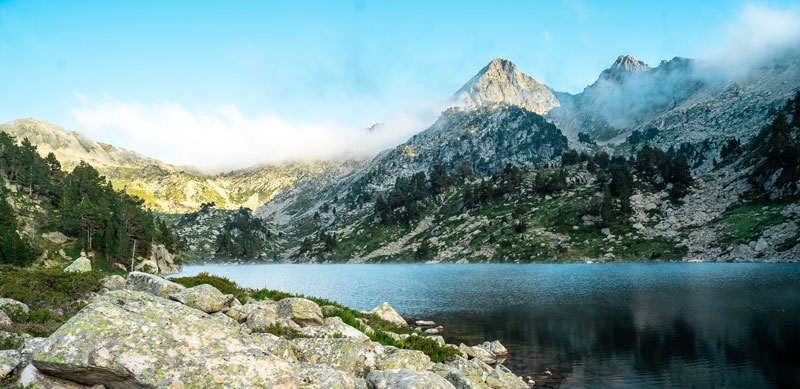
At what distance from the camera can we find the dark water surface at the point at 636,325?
93.5 feet

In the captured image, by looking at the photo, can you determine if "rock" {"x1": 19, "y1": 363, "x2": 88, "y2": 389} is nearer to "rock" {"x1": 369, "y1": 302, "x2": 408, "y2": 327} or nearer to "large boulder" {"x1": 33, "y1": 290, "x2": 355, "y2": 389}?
"large boulder" {"x1": 33, "y1": 290, "x2": 355, "y2": 389}

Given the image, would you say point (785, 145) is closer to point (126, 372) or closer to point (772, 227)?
point (772, 227)

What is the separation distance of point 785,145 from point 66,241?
226600 mm

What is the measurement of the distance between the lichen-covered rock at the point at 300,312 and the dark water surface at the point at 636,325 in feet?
55.6

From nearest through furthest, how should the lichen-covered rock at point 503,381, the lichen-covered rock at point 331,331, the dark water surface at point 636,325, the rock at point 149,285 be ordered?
the lichen-covered rock at point 331,331, the rock at point 149,285, the lichen-covered rock at point 503,381, the dark water surface at point 636,325

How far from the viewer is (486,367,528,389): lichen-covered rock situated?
26.3 metres

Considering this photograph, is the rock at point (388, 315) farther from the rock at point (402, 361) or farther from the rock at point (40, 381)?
the rock at point (40, 381)

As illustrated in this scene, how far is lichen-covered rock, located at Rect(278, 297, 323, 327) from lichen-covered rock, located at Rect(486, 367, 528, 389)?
39.6 feet

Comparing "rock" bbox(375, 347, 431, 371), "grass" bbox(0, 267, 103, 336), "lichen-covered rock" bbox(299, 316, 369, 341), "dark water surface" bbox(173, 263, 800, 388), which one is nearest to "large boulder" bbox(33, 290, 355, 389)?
"rock" bbox(375, 347, 431, 371)

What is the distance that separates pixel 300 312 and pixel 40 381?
16750 millimetres

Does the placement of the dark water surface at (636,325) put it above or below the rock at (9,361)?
below

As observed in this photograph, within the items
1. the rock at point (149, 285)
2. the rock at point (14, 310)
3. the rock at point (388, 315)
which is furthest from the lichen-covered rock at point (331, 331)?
the rock at point (388, 315)

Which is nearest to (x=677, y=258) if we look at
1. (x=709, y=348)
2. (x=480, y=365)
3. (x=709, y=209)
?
(x=709, y=209)

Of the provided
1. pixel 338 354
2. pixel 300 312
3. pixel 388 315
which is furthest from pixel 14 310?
pixel 388 315
